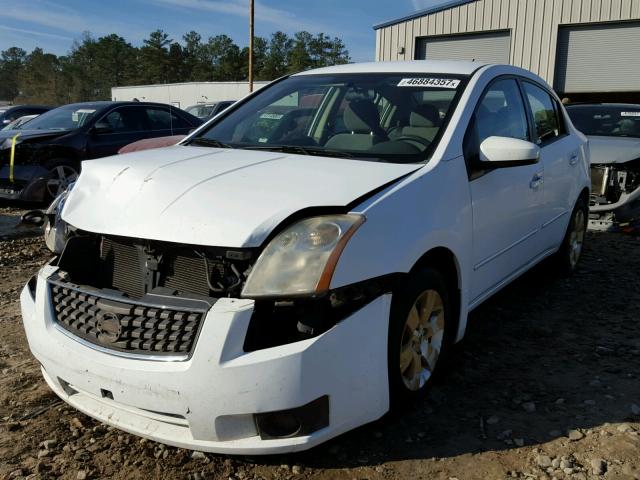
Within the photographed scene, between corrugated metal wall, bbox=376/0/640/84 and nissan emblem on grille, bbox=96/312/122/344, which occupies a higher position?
corrugated metal wall, bbox=376/0/640/84

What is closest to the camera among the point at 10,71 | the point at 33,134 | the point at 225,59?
the point at 33,134

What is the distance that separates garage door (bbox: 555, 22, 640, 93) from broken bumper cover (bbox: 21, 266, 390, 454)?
19.0 meters

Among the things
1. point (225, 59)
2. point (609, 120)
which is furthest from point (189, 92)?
point (225, 59)

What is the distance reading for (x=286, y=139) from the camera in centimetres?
334

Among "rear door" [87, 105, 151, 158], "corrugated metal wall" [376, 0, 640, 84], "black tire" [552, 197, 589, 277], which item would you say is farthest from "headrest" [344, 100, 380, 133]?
"corrugated metal wall" [376, 0, 640, 84]

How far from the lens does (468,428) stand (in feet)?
8.78

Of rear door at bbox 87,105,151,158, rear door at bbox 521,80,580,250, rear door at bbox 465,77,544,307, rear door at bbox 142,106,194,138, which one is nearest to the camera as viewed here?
rear door at bbox 465,77,544,307

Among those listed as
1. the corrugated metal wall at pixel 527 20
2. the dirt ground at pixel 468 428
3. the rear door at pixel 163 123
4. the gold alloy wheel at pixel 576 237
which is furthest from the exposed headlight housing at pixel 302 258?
the corrugated metal wall at pixel 527 20

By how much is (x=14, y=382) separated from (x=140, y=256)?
133cm

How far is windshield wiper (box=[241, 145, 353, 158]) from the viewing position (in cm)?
299

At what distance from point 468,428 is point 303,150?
5.07ft

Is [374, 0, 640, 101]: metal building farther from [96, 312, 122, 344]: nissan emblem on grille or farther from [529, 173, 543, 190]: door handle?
[96, 312, 122, 344]: nissan emblem on grille

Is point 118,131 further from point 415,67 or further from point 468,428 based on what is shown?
point 468,428

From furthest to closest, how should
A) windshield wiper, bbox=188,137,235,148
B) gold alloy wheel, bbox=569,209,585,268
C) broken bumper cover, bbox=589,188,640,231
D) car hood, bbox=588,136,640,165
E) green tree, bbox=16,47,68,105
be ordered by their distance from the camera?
1. green tree, bbox=16,47,68,105
2. car hood, bbox=588,136,640,165
3. broken bumper cover, bbox=589,188,640,231
4. gold alloy wheel, bbox=569,209,585,268
5. windshield wiper, bbox=188,137,235,148
